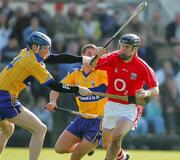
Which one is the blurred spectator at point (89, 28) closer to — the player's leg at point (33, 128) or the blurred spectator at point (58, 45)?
the blurred spectator at point (58, 45)

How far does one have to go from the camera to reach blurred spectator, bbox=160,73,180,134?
20.4 meters

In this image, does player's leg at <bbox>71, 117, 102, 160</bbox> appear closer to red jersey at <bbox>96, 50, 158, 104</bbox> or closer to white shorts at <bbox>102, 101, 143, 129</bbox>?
white shorts at <bbox>102, 101, 143, 129</bbox>

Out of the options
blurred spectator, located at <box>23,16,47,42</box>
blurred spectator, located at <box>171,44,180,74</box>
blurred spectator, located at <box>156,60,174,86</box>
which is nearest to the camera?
blurred spectator, located at <box>23,16,47,42</box>

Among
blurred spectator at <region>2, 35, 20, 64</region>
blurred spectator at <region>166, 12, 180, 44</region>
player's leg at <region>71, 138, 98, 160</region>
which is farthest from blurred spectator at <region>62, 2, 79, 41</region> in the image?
player's leg at <region>71, 138, 98, 160</region>

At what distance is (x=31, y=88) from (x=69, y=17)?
Result: 1876 mm

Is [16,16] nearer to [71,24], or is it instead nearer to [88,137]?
[71,24]

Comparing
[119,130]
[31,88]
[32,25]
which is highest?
[32,25]

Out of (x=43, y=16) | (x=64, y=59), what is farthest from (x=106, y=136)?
(x=43, y=16)

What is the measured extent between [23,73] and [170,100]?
8.33 metres

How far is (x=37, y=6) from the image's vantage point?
20.0 m

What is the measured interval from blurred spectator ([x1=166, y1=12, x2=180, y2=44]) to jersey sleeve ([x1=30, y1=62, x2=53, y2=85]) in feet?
28.5

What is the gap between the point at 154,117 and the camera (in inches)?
796

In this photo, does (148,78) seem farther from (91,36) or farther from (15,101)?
(91,36)

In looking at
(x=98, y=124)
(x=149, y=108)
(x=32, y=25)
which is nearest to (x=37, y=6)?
(x=32, y=25)
